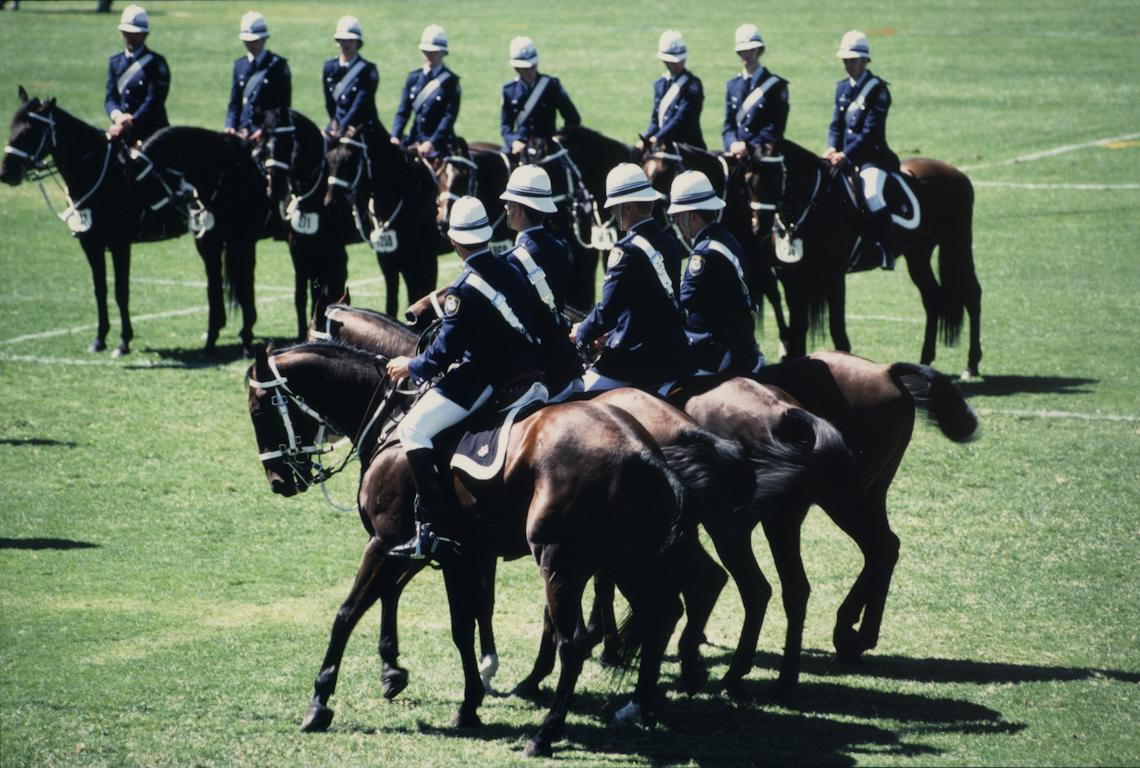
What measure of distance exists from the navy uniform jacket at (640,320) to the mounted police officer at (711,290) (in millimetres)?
246

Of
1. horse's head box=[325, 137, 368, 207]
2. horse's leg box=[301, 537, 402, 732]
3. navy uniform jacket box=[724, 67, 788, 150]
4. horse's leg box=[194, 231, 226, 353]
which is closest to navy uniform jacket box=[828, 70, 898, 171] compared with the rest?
navy uniform jacket box=[724, 67, 788, 150]

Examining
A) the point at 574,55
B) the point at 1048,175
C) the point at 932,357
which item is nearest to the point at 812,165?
the point at 932,357

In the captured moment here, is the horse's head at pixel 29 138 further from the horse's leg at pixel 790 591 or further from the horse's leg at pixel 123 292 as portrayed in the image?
the horse's leg at pixel 790 591

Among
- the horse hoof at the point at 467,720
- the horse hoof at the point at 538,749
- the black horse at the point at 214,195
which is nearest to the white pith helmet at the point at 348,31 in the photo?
the black horse at the point at 214,195

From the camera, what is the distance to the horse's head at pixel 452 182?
54.6 feet

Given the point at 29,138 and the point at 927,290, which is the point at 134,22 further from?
the point at 927,290

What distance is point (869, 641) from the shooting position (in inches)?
375

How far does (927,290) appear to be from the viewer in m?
17.0

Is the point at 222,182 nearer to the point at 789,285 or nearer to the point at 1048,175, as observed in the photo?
the point at 789,285

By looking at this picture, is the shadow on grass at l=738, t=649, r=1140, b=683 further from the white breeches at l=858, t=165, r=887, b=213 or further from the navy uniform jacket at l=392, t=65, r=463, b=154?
the navy uniform jacket at l=392, t=65, r=463, b=154

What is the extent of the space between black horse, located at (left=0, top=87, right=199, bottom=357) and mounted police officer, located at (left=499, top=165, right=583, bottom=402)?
9179 millimetres

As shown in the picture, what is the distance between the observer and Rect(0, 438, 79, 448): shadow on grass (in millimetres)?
14055

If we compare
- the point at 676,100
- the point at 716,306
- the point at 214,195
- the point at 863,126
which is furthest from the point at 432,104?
the point at 716,306

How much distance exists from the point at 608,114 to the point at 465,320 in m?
26.4
